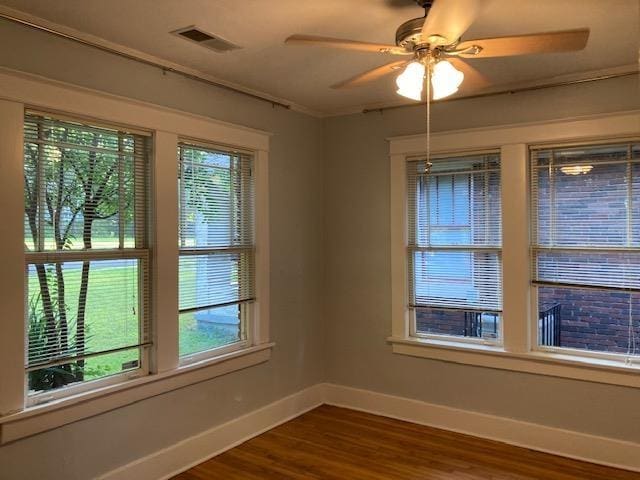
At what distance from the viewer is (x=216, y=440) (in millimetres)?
3457

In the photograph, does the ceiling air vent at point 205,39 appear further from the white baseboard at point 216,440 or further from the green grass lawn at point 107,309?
the white baseboard at point 216,440

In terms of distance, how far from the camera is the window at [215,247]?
331 centimetres

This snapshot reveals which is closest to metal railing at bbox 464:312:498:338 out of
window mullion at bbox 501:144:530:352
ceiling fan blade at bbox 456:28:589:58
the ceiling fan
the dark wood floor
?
window mullion at bbox 501:144:530:352

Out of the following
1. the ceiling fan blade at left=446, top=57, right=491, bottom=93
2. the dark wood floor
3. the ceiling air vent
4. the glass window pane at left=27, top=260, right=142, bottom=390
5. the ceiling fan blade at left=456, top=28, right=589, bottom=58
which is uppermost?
the ceiling air vent

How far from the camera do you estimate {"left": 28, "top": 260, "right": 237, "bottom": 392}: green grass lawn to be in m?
2.70

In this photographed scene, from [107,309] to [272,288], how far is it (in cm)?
135

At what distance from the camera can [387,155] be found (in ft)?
13.5

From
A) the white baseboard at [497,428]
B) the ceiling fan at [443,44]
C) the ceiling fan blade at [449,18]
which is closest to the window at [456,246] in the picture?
the white baseboard at [497,428]

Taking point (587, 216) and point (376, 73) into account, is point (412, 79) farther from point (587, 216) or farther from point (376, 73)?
point (587, 216)

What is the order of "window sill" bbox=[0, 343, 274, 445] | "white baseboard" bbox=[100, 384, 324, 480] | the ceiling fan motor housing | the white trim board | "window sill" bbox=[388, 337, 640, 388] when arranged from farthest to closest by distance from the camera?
"window sill" bbox=[388, 337, 640, 388] → the white trim board → "white baseboard" bbox=[100, 384, 324, 480] → "window sill" bbox=[0, 343, 274, 445] → the ceiling fan motor housing

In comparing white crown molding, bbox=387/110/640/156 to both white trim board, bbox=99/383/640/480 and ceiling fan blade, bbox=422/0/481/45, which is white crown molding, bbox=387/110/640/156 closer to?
ceiling fan blade, bbox=422/0/481/45

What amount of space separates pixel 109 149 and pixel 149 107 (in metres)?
0.35

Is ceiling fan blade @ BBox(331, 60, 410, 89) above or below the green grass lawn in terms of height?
above

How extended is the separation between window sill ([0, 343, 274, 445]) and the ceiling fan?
2.02 metres
